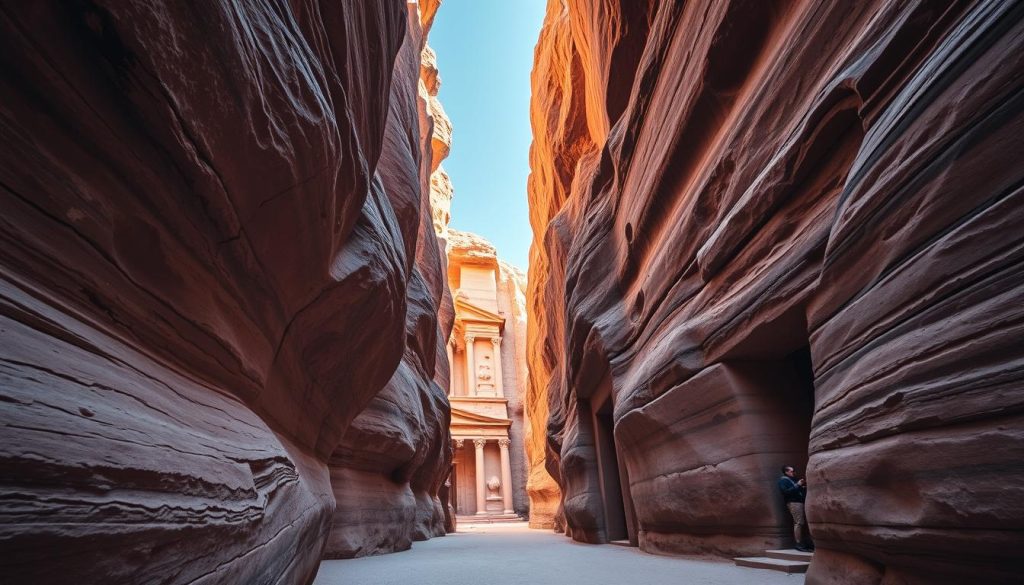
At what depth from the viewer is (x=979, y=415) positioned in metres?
2.16

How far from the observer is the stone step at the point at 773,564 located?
4387 millimetres

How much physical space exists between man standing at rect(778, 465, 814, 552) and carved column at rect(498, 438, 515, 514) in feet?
106

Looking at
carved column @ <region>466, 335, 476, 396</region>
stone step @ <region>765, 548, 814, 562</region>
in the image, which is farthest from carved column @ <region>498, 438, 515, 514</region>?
stone step @ <region>765, 548, 814, 562</region>

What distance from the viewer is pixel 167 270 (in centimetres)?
239

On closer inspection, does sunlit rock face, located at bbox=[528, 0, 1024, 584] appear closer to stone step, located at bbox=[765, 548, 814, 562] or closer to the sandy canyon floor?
stone step, located at bbox=[765, 548, 814, 562]

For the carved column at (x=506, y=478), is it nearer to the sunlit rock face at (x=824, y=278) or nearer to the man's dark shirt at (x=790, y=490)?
the sunlit rock face at (x=824, y=278)

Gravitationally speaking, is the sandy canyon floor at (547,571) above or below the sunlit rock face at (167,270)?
below

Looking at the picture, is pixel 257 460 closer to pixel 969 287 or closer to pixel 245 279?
pixel 245 279

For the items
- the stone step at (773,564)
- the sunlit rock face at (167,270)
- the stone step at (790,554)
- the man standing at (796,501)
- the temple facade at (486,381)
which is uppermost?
the temple facade at (486,381)

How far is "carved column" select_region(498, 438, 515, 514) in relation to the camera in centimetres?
3491

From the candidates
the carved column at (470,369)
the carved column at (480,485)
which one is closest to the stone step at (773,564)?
the carved column at (480,485)

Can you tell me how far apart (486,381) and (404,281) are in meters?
36.3

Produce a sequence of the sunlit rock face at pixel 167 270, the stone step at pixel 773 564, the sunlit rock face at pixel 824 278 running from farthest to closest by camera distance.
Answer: the stone step at pixel 773 564 → the sunlit rock face at pixel 824 278 → the sunlit rock face at pixel 167 270

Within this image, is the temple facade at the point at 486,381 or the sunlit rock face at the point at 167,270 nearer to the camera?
the sunlit rock face at the point at 167,270
